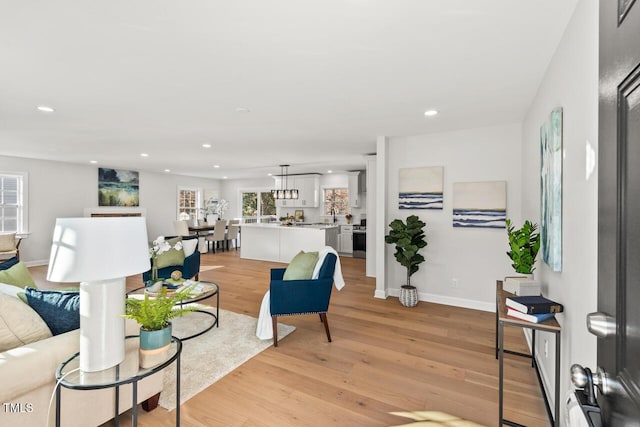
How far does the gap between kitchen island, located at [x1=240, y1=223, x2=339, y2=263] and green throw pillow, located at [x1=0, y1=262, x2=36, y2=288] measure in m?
4.99

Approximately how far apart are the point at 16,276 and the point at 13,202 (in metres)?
5.99

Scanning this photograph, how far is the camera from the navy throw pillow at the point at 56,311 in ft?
6.03

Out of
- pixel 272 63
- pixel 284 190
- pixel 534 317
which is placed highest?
pixel 272 63

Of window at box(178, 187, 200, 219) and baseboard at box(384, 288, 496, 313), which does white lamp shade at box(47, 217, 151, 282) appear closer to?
baseboard at box(384, 288, 496, 313)

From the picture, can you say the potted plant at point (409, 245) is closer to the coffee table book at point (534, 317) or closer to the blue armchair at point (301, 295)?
the blue armchair at point (301, 295)

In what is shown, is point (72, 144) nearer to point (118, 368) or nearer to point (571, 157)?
point (118, 368)

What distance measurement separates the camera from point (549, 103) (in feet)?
7.50

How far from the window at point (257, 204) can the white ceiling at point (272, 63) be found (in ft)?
22.4

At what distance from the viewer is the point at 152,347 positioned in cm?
161

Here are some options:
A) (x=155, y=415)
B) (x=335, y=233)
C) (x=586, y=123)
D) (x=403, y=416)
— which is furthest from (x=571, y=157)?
(x=335, y=233)

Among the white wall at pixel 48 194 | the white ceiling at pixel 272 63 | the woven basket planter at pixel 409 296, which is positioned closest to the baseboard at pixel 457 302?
the woven basket planter at pixel 409 296

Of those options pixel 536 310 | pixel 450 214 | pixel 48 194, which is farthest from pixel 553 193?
pixel 48 194

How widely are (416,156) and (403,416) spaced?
341 centimetres

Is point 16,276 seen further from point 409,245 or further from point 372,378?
point 409,245
